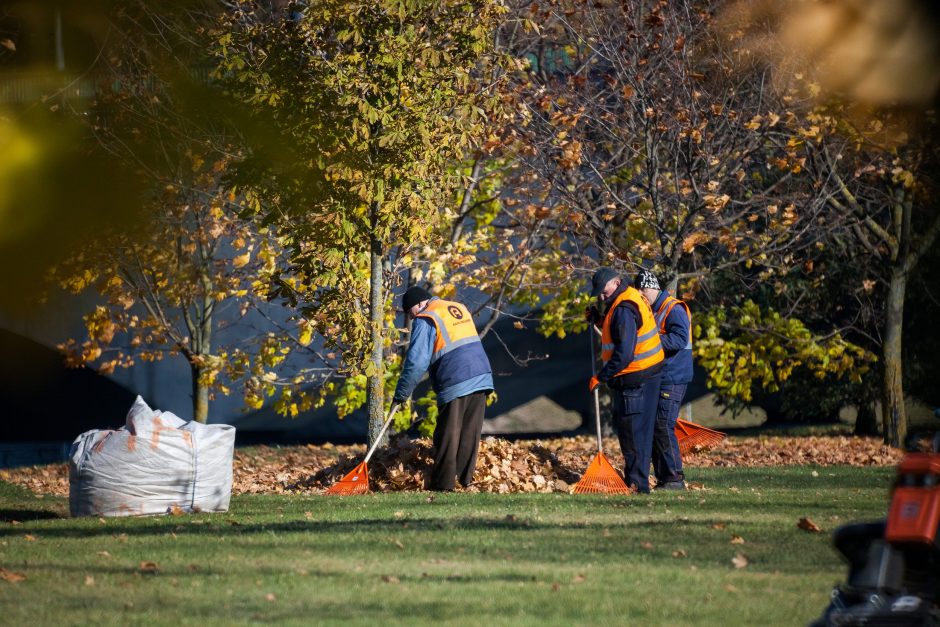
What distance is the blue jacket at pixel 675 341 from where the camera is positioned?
11.1 m

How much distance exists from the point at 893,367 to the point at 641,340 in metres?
9.15

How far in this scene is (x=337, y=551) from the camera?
7285 mm

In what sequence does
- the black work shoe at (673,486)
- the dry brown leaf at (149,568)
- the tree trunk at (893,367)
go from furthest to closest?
the tree trunk at (893,367) → the black work shoe at (673,486) → the dry brown leaf at (149,568)

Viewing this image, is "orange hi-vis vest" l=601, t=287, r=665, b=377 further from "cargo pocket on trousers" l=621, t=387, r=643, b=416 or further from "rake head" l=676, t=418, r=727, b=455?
"rake head" l=676, t=418, r=727, b=455

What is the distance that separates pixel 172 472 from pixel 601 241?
892 cm

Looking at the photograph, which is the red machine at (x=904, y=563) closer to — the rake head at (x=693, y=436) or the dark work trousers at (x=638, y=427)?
the dark work trousers at (x=638, y=427)

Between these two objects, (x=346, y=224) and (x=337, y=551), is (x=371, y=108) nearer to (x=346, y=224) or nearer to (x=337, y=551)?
(x=346, y=224)

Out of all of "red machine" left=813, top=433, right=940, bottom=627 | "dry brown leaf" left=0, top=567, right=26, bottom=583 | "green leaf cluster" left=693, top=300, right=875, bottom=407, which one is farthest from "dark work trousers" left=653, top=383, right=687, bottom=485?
"green leaf cluster" left=693, top=300, right=875, bottom=407

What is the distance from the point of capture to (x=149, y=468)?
952 cm

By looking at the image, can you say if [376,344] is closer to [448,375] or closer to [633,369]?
[448,375]

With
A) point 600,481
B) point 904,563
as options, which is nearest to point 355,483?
point 600,481

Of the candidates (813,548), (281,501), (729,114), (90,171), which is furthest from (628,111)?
(90,171)

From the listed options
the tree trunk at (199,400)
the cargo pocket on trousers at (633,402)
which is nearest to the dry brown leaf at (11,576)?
the cargo pocket on trousers at (633,402)

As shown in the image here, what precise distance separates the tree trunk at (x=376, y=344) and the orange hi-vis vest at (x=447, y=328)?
154 cm
